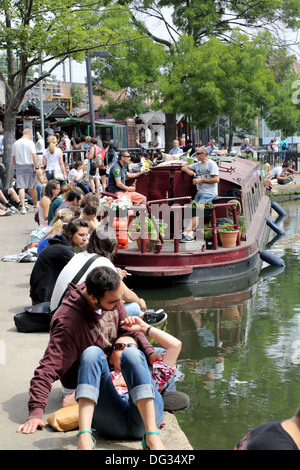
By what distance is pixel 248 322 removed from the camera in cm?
1034

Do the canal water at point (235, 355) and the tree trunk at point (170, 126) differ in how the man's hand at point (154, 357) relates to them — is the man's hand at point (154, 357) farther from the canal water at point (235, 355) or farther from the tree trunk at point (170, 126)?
the tree trunk at point (170, 126)

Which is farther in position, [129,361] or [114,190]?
[114,190]

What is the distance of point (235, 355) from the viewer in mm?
8617

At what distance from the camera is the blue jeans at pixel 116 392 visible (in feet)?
13.5

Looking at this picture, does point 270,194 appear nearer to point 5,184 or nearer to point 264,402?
point 5,184

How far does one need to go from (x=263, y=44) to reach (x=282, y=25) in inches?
86.4

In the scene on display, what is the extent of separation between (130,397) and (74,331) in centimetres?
56

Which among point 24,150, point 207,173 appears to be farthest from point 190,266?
point 24,150

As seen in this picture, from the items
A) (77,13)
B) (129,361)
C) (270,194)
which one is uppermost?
(77,13)

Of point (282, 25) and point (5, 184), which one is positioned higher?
point (282, 25)

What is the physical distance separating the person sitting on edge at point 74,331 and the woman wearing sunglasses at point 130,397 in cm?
24

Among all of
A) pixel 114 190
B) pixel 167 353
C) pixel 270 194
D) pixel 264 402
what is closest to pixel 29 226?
pixel 114 190

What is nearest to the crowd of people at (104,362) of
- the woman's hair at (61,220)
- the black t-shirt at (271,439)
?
the black t-shirt at (271,439)
